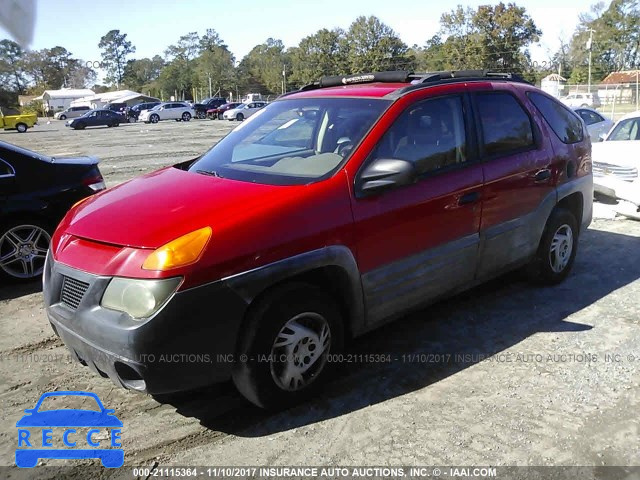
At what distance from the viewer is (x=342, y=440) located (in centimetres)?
302

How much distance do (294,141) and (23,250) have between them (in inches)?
128

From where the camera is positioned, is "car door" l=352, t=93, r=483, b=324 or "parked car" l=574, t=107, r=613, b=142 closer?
"car door" l=352, t=93, r=483, b=324

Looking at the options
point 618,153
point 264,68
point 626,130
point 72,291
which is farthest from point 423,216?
point 264,68

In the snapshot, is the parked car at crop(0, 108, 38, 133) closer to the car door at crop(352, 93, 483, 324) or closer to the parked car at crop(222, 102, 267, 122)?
the parked car at crop(222, 102, 267, 122)

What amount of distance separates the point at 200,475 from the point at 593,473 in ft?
6.39

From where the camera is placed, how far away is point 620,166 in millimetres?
7723

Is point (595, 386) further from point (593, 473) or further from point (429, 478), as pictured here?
point (429, 478)

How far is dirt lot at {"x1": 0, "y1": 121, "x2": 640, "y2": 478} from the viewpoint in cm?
294

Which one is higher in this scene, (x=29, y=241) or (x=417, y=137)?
(x=417, y=137)

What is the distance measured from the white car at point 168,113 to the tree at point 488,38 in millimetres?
37158

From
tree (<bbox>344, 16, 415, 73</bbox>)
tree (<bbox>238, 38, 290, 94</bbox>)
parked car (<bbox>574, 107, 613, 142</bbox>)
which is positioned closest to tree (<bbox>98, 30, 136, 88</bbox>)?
tree (<bbox>238, 38, 290, 94</bbox>)

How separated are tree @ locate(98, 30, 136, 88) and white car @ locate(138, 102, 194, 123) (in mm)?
87199

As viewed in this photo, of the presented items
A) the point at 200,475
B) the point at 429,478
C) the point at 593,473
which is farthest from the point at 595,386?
the point at 200,475

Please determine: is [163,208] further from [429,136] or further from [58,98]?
[58,98]
